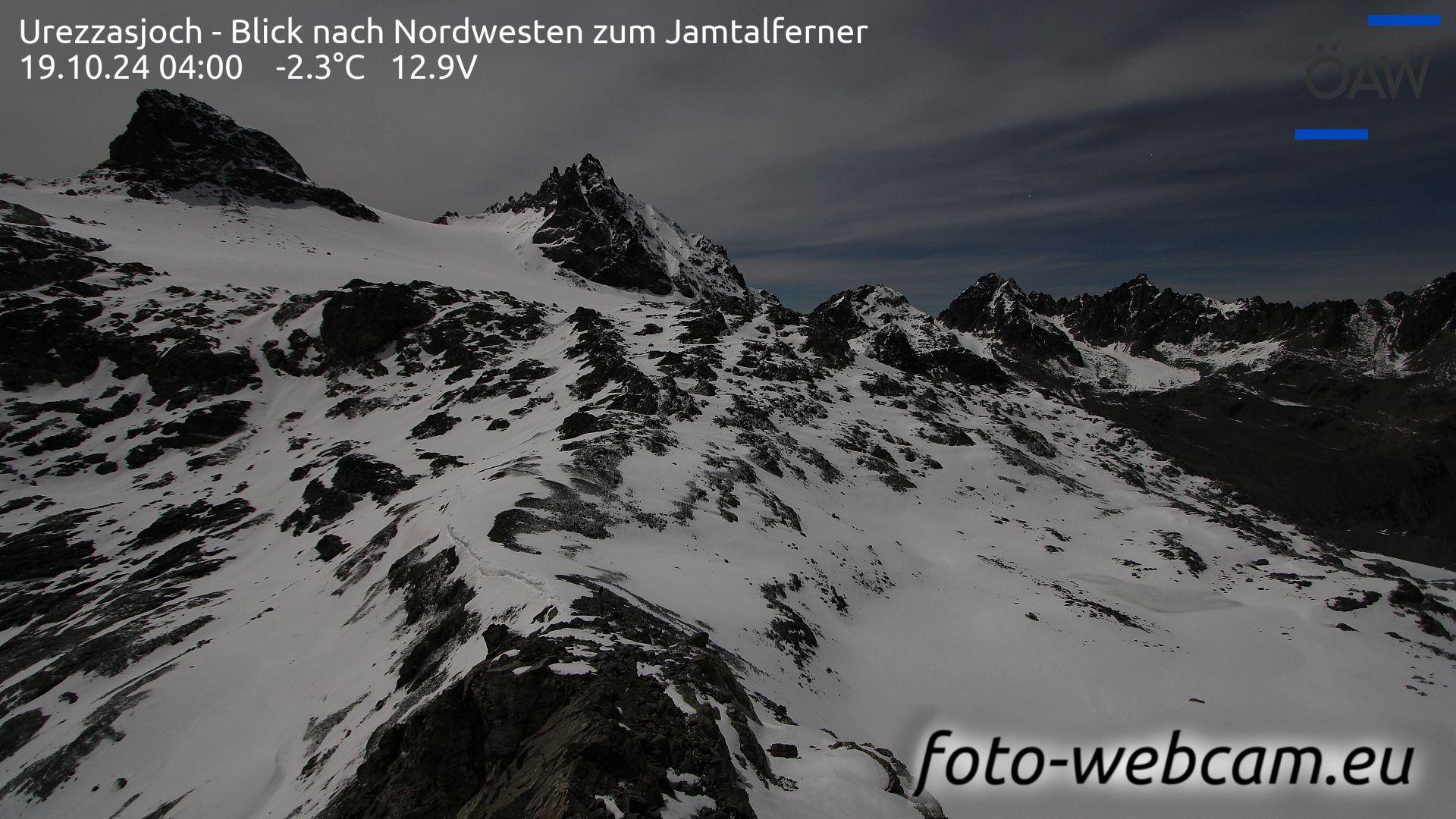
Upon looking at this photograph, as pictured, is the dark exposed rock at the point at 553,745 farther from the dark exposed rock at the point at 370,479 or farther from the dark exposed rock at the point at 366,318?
the dark exposed rock at the point at 366,318

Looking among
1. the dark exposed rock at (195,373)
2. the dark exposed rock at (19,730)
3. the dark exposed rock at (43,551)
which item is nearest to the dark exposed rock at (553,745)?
the dark exposed rock at (19,730)

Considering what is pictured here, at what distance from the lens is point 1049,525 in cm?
5297

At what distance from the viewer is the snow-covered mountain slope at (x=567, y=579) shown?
12.1m

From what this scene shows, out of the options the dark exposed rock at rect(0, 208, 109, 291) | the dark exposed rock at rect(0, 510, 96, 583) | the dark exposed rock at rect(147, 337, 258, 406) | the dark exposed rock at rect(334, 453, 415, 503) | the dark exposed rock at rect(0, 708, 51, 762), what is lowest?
the dark exposed rock at rect(0, 708, 51, 762)

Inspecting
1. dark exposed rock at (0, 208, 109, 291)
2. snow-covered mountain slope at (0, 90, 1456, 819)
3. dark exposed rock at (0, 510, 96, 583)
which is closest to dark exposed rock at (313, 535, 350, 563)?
snow-covered mountain slope at (0, 90, 1456, 819)

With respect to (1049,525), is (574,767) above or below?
above

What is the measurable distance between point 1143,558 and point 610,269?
357 ft

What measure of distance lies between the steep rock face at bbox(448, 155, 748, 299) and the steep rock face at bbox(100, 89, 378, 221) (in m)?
41.5

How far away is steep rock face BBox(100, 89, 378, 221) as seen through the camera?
345 feet

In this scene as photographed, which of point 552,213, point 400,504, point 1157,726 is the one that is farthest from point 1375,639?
point 552,213

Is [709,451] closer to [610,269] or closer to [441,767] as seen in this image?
[441,767]

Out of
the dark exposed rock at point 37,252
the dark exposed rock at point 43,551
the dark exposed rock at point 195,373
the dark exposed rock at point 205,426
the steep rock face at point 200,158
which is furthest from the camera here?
the steep rock face at point 200,158

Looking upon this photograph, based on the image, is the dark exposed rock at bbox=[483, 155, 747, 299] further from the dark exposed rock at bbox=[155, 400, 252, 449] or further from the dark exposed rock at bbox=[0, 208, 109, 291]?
the dark exposed rock at bbox=[155, 400, 252, 449]

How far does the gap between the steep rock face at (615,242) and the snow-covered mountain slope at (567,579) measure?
162 ft
